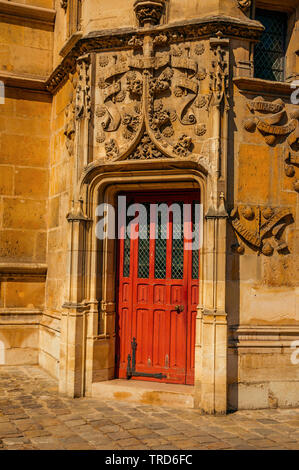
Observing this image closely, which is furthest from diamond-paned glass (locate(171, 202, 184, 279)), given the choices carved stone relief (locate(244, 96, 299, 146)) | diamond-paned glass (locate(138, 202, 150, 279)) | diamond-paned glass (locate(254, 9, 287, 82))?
diamond-paned glass (locate(254, 9, 287, 82))

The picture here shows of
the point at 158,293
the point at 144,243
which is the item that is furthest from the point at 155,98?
the point at 158,293

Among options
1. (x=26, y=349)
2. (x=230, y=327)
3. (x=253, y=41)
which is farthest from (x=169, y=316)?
(x=253, y=41)

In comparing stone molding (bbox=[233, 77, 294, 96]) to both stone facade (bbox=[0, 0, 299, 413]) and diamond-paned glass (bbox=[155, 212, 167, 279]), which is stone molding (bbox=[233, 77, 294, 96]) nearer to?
stone facade (bbox=[0, 0, 299, 413])

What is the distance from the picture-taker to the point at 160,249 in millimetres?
7285

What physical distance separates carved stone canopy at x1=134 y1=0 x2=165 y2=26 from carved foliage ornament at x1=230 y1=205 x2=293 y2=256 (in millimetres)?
2677

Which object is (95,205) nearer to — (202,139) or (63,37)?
(202,139)

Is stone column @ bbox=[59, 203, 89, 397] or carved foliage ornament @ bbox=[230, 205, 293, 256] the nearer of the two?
carved foliage ornament @ bbox=[230, 205, 293, 256]

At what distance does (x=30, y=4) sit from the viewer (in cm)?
898

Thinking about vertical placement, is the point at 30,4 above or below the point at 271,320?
above

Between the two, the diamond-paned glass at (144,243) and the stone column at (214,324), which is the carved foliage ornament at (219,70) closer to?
the stone column at (214,324)

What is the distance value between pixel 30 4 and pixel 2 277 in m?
4.63

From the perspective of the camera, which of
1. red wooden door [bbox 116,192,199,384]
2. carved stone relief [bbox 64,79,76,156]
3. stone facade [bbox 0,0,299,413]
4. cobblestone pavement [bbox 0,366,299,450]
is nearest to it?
cobblestone pavement [bbox 0,366,299,450]

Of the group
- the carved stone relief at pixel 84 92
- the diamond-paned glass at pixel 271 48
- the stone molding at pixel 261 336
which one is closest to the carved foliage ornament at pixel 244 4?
the diamond-paned glass at pixel 271 48

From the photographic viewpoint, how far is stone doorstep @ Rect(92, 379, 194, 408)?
21.4ft
